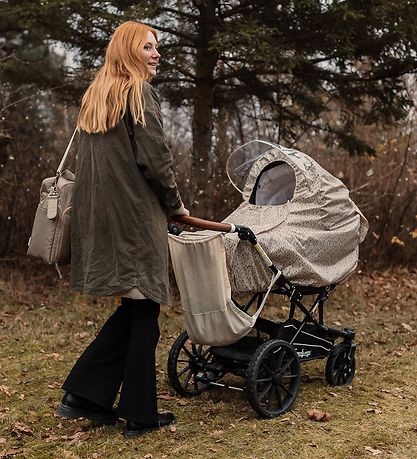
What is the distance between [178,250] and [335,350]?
4.85 feet

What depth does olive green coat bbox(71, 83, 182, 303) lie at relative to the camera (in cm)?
372

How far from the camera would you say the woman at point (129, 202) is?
3.74m

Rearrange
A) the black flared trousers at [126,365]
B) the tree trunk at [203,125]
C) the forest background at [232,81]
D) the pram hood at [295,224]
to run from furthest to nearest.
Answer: the tree trunk at [203,125] → the forest background at [232,81] → the pram hood at [295,224] → the black flared trousers at [126,365]

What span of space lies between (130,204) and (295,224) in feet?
4.40

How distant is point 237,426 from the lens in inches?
164

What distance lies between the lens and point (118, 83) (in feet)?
12.5

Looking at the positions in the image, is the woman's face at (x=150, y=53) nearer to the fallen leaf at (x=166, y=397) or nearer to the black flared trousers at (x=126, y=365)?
the black flared trousers at (x=126, y=365)

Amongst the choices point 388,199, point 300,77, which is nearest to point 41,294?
point 300,77

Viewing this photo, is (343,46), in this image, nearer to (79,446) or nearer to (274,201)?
(274,201)

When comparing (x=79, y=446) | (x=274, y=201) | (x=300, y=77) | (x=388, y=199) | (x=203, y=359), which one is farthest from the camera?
(x=388, y=199)

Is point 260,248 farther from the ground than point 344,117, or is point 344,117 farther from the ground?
point 344,117

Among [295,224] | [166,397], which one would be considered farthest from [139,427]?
[295,224]

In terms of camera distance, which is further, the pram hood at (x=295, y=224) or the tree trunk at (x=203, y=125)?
the tree trunk at (x=203, y=125)

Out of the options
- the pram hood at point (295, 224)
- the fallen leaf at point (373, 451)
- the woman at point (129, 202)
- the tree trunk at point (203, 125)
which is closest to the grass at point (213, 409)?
the fallen leaf at point (373, 451)
